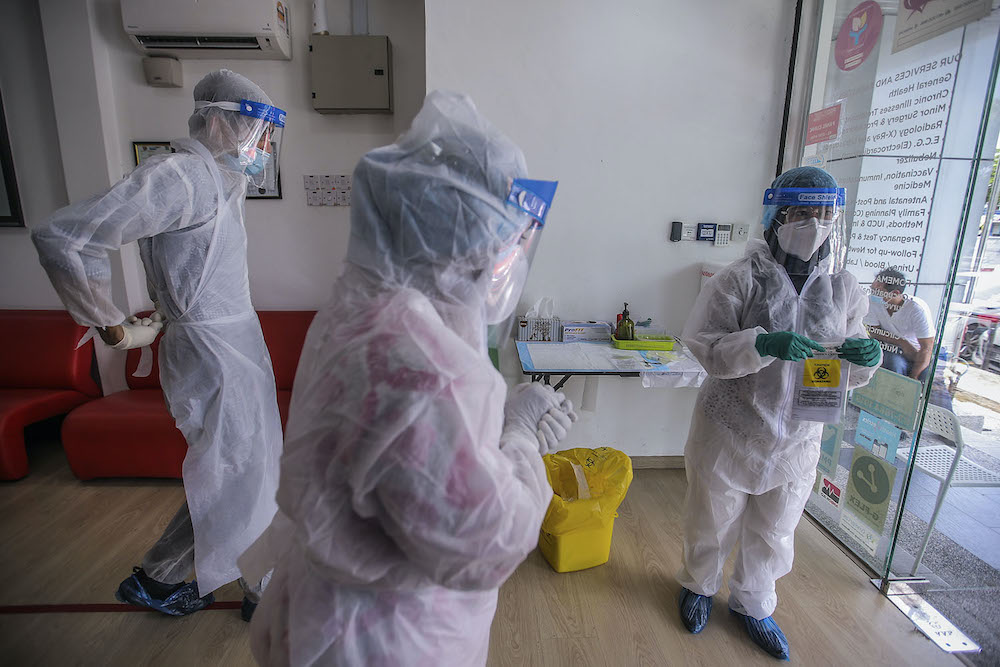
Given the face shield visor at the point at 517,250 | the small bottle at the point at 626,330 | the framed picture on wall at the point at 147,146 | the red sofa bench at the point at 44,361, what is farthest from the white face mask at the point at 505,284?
the red sofa bench at the point at 44,361

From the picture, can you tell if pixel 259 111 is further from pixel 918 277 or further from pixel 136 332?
pixel 918 277

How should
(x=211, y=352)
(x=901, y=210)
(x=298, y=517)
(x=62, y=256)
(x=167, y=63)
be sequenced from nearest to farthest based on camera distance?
(x=298, y=517)
(x=62, y=256)
(x=211, y=352)
(x=901, y=210)
(x=167, y=63)

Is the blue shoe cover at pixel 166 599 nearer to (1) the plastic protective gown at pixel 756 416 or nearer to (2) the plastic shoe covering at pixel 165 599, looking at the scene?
(2) the plastic shoe covering at pixel 165 599

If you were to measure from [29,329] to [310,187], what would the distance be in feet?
5.83

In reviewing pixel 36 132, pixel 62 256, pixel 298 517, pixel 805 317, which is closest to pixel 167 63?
pixel 36 132

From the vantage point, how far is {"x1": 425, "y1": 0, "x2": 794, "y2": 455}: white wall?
2.54 metres

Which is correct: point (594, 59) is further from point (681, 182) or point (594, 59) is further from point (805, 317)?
point (805, 317)

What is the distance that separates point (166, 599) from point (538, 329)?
6.44 ft

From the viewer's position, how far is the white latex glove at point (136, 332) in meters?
1.69

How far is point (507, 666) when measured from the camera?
1.67 m

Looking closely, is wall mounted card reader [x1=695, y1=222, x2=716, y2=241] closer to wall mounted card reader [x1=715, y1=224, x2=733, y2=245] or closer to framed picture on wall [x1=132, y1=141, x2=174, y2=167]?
wall mounted card reader [x1=715, y1=224, x2=733, y2=245]

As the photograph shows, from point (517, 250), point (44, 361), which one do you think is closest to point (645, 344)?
point (517, 250)

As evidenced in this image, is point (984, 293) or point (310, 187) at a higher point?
point (310, 187)

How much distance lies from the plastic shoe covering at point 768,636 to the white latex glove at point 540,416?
4.41 feet
